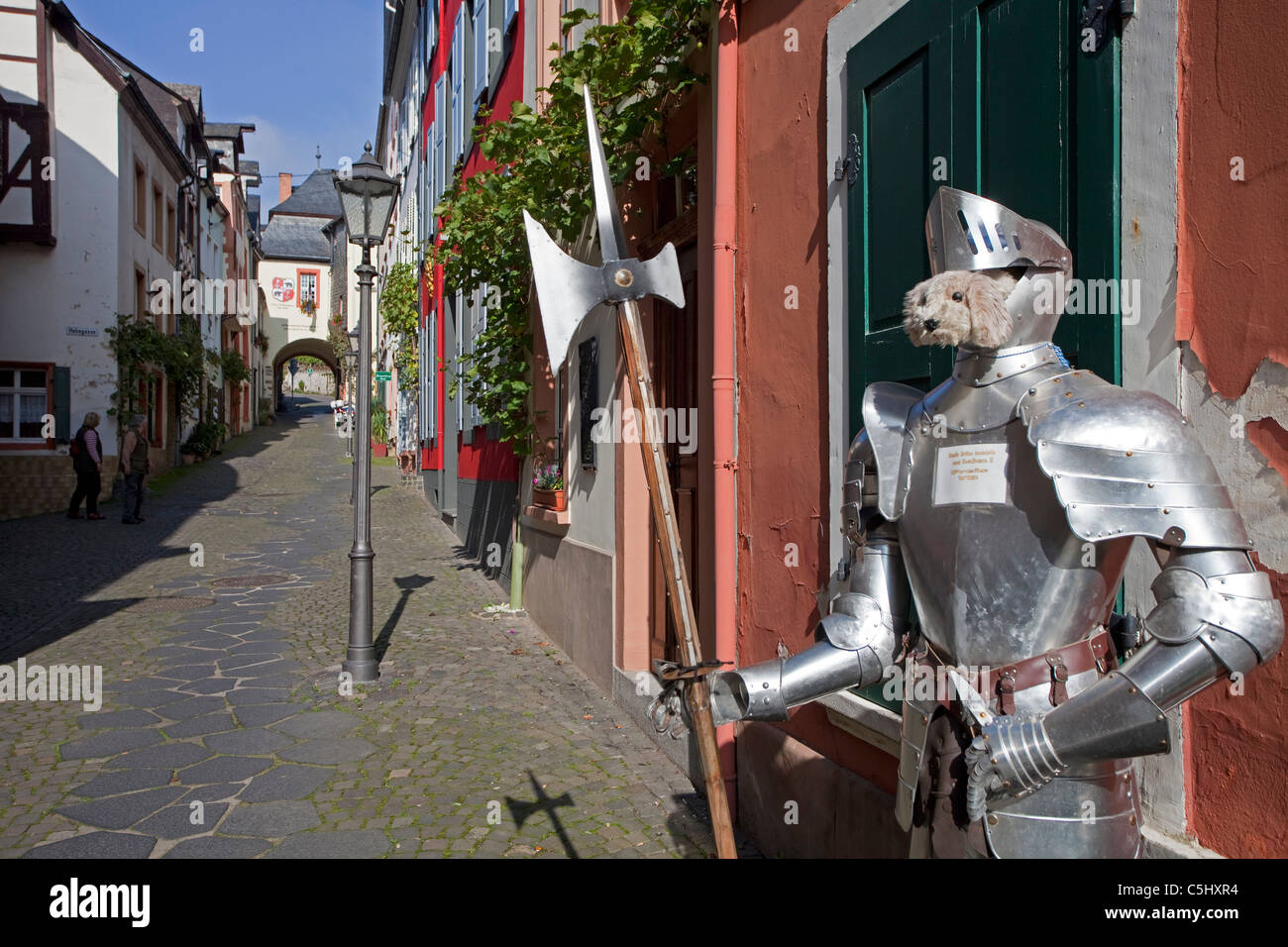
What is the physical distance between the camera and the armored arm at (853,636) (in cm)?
204

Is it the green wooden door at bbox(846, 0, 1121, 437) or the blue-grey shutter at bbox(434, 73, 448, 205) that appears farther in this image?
the blue-grey shutter at bbox(434, 73, 448, 205)

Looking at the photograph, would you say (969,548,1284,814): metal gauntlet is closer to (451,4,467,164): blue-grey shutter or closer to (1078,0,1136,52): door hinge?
(1078,0,1136,52): door hinge

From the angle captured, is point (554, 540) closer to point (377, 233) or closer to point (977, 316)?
point (377, 233)

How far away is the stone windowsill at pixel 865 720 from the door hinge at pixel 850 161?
1.75 m

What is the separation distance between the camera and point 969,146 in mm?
2689

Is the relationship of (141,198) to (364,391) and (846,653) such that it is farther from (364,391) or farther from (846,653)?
(846,653)

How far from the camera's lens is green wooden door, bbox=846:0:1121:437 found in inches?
88.0

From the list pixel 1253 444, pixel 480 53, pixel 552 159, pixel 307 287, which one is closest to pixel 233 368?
pixel 307 287

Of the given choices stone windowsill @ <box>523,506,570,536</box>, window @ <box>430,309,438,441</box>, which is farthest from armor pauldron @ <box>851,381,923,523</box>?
window @ <box>430,309,438,441</box>

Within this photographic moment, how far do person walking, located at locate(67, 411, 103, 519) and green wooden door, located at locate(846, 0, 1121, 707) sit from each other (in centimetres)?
1528

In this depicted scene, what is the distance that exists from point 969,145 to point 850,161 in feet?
2.34

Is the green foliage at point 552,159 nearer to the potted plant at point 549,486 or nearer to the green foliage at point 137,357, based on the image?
the potted plant at point 549,486

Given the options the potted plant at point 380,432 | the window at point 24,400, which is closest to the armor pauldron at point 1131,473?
the window at point 24,400
